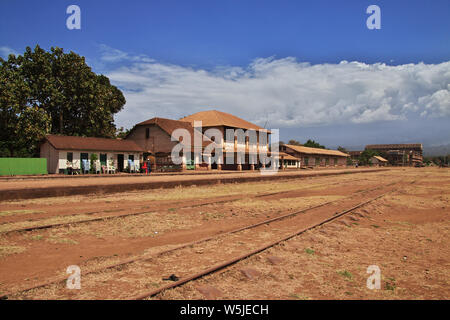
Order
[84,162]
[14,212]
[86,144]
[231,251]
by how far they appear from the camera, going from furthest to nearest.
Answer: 1. [86,144]
2. [84,162]
3. [14,212]
4. [231,251]

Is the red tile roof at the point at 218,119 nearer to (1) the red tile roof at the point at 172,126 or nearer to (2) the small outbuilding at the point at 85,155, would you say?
(1) the red tile roof at the point at 172,126

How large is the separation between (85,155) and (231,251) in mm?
31550

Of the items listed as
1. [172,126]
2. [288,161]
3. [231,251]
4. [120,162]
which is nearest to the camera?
[231,251]

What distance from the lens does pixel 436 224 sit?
→ 980 cm

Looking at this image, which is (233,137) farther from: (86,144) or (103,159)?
(86,144)

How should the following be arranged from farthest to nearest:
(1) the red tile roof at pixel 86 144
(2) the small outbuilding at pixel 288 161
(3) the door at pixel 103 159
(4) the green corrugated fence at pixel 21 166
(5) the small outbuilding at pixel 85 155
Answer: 1. (2) the small outbuilding at pixel 288 161
2. (3) the door at pixel 103 159
3. (1) the red tile roof at pixel 86 144
4. (5) the small outbuilding at pixel 85 155
5. (4) the green corrugated fence at pixel 21 166

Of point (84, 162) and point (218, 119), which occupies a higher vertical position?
point (218, 119)

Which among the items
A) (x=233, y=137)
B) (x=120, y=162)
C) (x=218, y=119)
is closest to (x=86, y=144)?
(x=120, y=162)

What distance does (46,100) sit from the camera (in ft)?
123

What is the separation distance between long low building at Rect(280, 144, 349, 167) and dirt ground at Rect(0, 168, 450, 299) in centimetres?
6338

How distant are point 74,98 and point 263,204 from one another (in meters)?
33.3

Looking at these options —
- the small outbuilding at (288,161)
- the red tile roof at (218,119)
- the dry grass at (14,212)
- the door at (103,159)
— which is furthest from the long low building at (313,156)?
the dry grass at (14,212)

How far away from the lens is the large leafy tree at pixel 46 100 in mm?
33125
